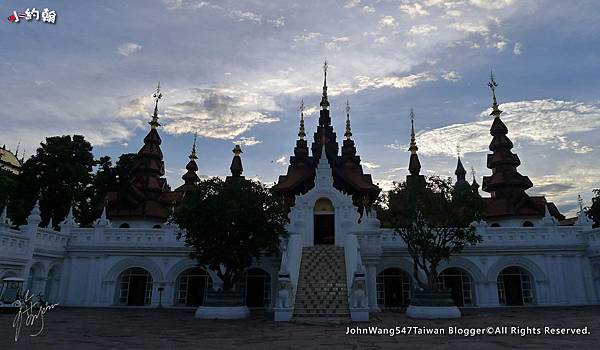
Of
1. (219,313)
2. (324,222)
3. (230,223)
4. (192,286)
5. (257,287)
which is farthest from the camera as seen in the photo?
(192,286)

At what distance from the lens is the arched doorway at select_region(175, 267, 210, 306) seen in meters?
26.6

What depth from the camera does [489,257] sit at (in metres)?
25.4

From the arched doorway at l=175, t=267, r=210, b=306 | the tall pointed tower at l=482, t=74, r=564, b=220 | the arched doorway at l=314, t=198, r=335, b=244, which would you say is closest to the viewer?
the arched doorway at l=314, t=198, r=335, b=244

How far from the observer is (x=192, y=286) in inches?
1067

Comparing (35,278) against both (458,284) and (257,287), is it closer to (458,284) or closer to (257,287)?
(257,287)

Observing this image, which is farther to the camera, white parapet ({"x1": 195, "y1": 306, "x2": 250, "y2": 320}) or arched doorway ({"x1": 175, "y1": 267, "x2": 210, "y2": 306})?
arched doorway ({"x1": 175, "y1": 267, "x2": 210, "y2": 306})

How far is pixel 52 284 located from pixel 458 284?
27.3 m

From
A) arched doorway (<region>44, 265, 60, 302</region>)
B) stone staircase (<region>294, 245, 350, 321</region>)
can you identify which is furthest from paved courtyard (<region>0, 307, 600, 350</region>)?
arched doorway (<region>44, 265, 60, 302</region>)

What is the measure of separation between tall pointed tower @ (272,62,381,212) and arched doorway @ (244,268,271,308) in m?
7.35

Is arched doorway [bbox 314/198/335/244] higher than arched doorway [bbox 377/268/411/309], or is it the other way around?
arched doorway [bbox 314/198/335/244]

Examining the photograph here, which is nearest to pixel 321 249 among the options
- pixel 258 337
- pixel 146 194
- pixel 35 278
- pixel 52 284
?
pixel 258 337

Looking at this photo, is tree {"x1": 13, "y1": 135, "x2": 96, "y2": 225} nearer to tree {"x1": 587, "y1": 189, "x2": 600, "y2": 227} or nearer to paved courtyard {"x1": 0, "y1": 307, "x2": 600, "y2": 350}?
paved courtyard {"x1": 0, "y1": 307, "x2": 600, "y2": 350}

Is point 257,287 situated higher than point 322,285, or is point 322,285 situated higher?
point 322,285

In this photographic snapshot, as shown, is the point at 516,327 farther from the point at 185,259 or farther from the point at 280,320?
the point at 185,259
